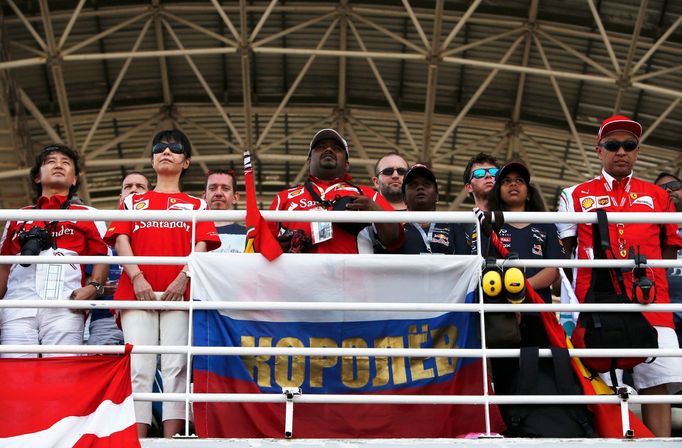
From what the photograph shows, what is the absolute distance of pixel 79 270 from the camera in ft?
20.3

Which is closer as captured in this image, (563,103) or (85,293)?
(85,293)

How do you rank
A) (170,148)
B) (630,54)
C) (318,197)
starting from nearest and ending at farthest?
(318,197)
(170,148)
(630,54)

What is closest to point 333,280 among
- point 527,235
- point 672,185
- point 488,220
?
point 488,220

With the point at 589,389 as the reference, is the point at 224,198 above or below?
above

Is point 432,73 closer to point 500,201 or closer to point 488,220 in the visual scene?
point 500,201

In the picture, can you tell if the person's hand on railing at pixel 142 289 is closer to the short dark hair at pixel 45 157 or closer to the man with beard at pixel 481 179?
the short dark hair at pixel 45 157

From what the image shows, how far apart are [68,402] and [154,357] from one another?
0.71 m

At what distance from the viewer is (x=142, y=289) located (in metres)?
5.68

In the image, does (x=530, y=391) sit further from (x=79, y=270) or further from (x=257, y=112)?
(x=257, y=112)

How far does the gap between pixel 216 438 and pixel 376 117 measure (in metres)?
15.1

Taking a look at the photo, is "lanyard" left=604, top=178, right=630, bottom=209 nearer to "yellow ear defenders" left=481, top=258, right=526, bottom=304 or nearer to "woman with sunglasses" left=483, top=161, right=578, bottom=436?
"woman with sunglasses" left=483, top=161, right=578, bottom=436

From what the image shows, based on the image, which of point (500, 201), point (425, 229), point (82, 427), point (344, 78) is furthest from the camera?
point (344, 78)

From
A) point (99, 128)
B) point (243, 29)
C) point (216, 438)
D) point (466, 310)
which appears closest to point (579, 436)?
point (466, 310)

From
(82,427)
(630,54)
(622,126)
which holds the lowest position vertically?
(82,427)
